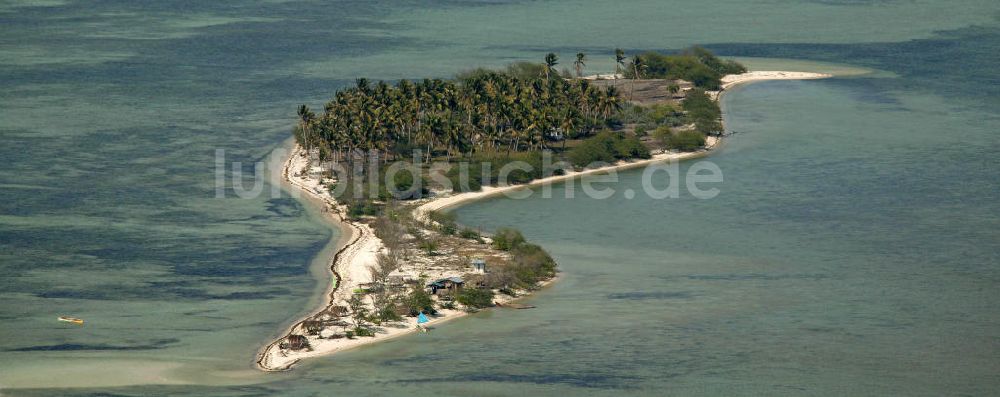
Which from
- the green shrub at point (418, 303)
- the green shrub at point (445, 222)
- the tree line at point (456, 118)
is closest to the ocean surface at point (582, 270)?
the green shrub at point (418, 303)

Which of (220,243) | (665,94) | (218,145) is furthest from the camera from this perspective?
(665,94)

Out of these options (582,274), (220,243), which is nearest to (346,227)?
(220,243)

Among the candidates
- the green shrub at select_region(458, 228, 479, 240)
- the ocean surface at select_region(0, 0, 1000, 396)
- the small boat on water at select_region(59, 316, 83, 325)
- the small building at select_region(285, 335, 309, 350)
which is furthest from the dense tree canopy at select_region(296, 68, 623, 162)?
the small building at select_region(285, 335, 309, 350)

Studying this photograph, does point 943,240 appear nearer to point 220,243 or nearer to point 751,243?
point 751,243

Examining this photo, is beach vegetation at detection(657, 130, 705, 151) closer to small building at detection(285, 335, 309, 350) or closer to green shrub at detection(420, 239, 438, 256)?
green shrub at detection(420, 239, 438, 256)

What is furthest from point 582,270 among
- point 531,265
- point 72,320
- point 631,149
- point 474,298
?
point 631,149

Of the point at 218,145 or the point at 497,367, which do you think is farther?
the point at 218,145

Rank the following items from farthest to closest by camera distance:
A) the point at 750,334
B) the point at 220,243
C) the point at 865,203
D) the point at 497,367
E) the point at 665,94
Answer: the point at 665,94 < the point at 865,203 < the point at 220,243 < the point at 750,334 < the point at 497,367
